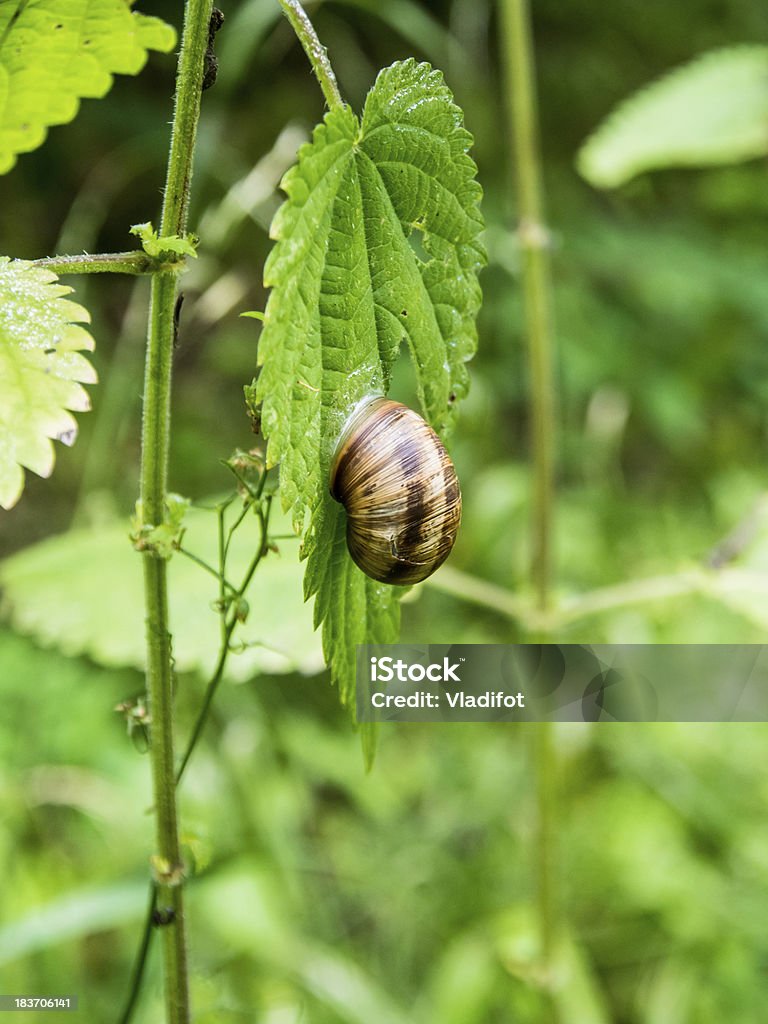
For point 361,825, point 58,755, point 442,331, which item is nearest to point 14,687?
point 58,755

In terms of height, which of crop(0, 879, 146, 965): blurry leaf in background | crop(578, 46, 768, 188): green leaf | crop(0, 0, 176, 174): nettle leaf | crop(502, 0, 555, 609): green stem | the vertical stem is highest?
crop(578, 46, 768, 188): green leaf

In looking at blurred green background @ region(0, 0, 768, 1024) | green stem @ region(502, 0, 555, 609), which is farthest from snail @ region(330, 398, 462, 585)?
green stem @ region(502, 0, 555, 609)

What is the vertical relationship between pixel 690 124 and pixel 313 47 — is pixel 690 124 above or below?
above

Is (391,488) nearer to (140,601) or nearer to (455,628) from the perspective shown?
(140,601)

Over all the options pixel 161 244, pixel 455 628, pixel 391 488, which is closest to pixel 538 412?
pixel 391 488

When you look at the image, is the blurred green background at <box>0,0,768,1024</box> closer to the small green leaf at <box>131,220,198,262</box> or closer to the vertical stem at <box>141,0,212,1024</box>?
the vertical stem at <box>141,0,212,1024</box>

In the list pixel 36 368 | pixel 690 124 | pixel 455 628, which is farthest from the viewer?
pixel 455 628
